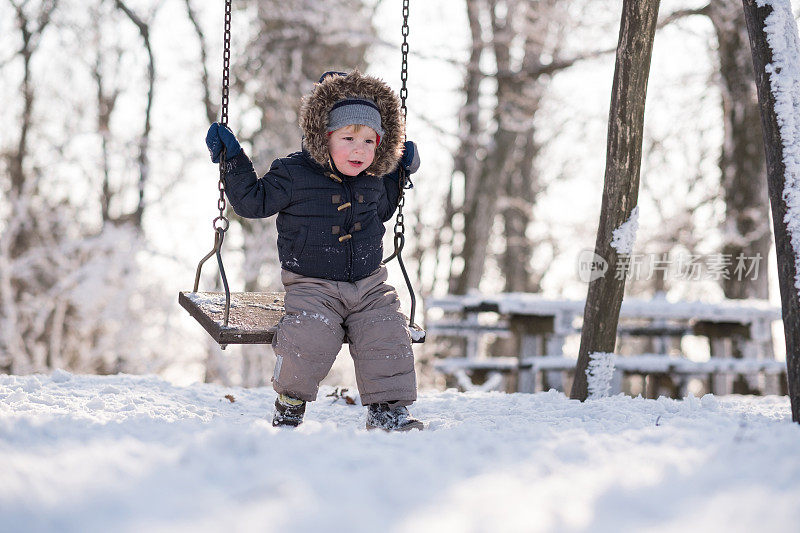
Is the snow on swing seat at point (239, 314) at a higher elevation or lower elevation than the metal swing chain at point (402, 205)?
lower

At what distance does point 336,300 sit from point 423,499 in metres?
1.62

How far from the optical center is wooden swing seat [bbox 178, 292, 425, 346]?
2889 millimetres

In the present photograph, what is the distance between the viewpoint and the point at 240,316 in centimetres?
317

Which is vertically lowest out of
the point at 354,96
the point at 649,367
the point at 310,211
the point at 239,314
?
the point at 649,367

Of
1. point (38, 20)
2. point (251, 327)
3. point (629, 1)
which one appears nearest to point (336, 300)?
point (251, 327)

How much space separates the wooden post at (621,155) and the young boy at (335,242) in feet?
3.25

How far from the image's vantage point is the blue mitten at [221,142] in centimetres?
309

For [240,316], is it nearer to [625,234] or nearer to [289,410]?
[289,410]

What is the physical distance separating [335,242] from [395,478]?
1.60m

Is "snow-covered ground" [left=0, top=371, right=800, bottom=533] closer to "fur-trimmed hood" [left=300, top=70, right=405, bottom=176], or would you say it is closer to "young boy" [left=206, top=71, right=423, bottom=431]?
"young boy" [left=206, top=71, right=423, bottom=431]

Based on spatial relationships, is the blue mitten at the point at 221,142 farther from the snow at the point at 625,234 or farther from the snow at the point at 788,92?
the snow at the point at 788,92

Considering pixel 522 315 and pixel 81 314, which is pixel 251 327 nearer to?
pixel 522 315

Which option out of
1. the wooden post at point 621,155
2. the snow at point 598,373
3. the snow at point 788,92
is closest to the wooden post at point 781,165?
the snow at point 788,92

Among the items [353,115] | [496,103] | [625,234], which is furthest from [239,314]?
[496,103]
